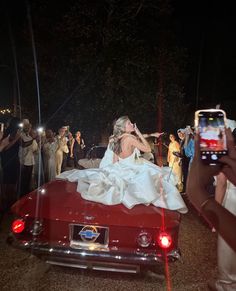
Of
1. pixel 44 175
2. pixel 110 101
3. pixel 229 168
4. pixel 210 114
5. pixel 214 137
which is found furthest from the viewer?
pixel 110 101

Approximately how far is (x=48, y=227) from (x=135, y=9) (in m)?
17.6

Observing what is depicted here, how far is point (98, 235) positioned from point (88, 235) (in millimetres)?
111

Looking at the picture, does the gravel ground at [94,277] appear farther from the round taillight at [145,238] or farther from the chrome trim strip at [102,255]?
the round taillight at [145,238]

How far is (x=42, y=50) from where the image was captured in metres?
19.3

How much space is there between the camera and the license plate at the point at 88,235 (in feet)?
13.5

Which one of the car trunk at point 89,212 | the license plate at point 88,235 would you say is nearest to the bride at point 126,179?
the car trunk at point 89,212

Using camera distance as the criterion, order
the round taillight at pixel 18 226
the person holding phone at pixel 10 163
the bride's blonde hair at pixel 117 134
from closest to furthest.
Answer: the round taillight at pixel 18 226, the bride's blonde hair at pixel 117 134, the person holding phone at pixel 10 163

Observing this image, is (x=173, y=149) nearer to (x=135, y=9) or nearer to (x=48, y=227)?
(x=48, y=227)

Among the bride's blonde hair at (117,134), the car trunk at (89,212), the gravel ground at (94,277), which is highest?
the bride's blonde hair at (117,134)

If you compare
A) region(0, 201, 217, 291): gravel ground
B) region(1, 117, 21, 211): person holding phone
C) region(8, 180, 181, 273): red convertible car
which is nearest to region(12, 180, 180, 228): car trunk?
region(8, 180, 181, 273): red convertible car

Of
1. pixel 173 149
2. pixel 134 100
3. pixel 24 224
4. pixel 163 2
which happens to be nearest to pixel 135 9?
pixel 163 2

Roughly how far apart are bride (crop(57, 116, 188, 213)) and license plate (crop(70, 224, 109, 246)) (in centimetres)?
41

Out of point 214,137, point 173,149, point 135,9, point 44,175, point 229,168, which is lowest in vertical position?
point 44,175

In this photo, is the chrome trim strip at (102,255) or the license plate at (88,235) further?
the license plate at (88,235)
